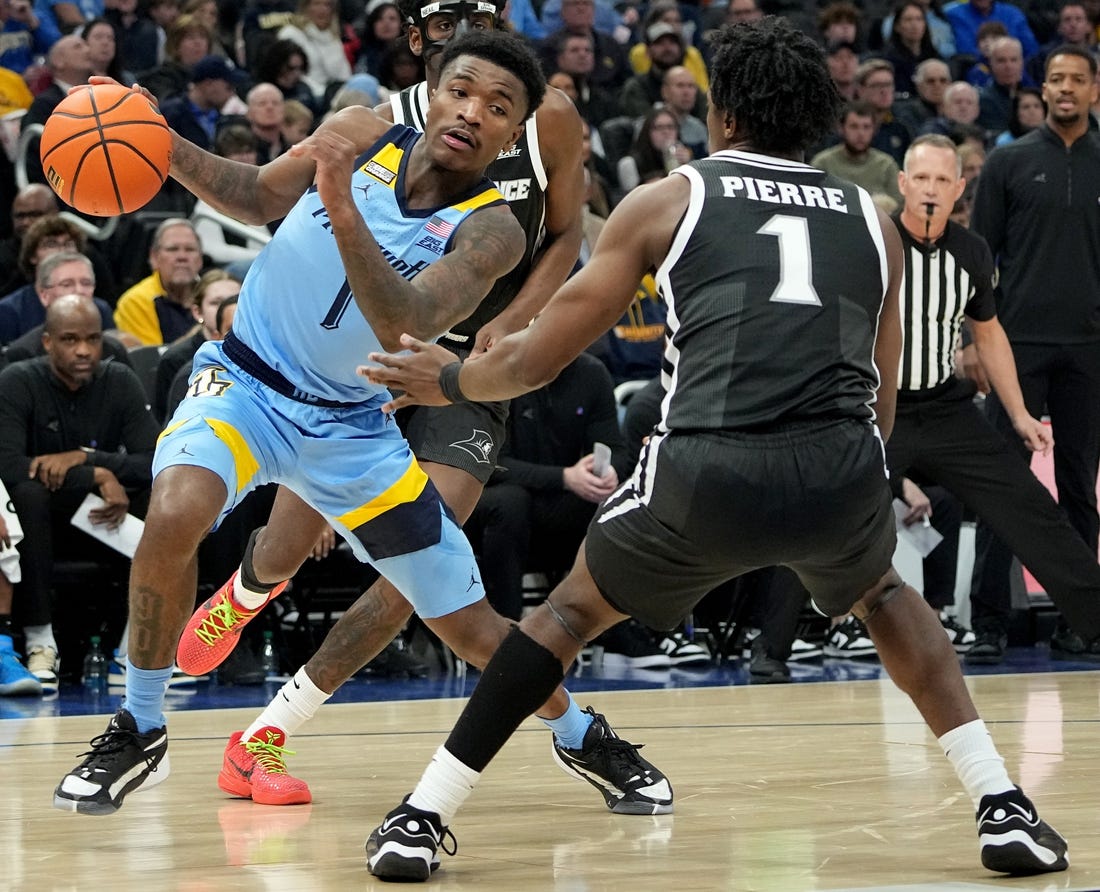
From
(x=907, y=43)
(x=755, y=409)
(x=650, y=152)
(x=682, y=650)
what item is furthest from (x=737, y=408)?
(x=907, y=43)

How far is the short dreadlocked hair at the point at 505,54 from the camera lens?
482 centimetres

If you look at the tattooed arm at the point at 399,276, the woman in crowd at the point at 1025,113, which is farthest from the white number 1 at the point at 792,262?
the woman in crowd at the point at 1025,113

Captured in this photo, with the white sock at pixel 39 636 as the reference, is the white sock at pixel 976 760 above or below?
above

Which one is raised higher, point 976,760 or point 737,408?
point 737,408

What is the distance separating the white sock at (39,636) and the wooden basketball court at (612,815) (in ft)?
4.50

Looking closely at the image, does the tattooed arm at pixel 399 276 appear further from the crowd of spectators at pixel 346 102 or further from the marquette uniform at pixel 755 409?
the crowd of spectators at pixel 346 102

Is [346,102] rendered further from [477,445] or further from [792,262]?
[792,262]

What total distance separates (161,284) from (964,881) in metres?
7.76

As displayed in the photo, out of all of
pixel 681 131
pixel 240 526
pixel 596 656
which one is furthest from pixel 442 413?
pixel 681 131

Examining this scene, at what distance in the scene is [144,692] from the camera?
4555 millimetres

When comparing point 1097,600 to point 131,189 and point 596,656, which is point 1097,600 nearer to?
point 596,656

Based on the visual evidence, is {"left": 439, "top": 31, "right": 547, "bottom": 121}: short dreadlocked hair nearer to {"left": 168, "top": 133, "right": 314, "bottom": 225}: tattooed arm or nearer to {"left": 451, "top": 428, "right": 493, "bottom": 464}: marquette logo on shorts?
{"left": 168, "top": 133, "right": 314, "bottom": 225}: tattooed arm

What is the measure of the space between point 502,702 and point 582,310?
34.8 inches

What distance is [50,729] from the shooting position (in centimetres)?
663
